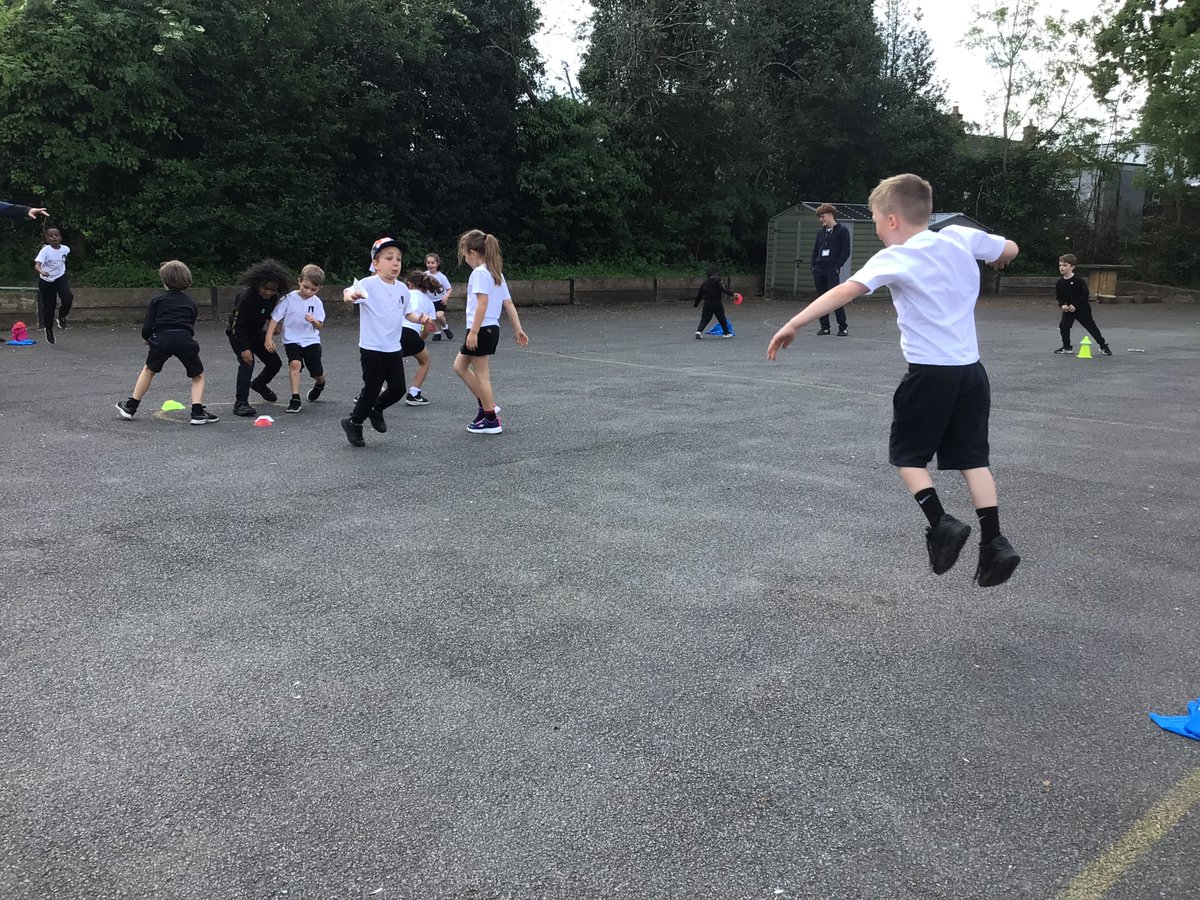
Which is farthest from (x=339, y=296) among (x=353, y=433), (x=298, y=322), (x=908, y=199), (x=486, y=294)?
(x=908, y=199)

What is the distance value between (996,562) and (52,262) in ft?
51.6

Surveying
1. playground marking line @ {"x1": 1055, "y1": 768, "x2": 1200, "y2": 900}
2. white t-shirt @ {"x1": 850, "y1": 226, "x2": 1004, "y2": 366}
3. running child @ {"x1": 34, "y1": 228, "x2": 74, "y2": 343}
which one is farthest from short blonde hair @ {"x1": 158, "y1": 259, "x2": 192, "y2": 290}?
playground marking line @ {"x1": 1055, "y1": 768, "x2": 1200, "y2": 900}

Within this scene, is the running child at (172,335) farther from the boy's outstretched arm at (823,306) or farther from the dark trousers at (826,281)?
the dark trousers at (826,281)

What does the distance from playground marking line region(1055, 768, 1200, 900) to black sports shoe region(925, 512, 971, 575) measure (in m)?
1.36

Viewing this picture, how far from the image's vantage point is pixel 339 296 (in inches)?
865

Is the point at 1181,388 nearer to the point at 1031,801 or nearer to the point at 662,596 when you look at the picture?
the point at 662,596

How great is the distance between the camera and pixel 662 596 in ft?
15.2

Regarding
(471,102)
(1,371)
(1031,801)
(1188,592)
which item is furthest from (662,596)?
(471,102)

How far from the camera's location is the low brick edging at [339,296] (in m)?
17.9

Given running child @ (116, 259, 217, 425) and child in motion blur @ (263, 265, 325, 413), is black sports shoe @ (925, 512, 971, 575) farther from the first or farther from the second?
child in motion blur @ (263, 265, 325, 413)

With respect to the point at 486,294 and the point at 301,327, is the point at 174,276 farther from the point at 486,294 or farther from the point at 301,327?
the point at 486,294

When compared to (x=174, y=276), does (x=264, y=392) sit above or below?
below

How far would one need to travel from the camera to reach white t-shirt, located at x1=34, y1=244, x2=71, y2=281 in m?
15.4

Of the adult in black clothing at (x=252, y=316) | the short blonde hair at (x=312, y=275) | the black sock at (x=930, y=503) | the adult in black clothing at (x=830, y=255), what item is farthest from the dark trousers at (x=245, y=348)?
the adult in black clothing at (x=830, y=255)
